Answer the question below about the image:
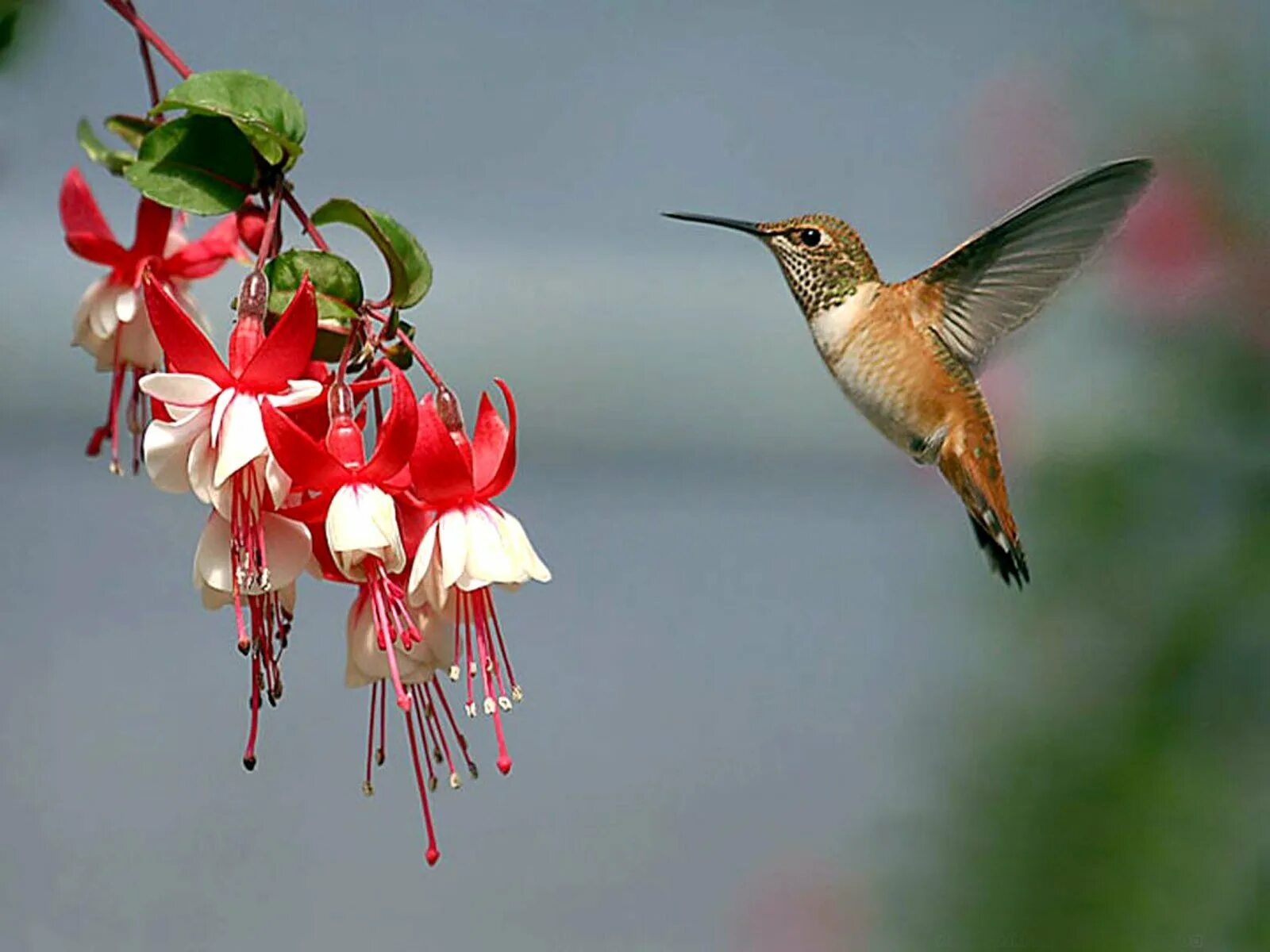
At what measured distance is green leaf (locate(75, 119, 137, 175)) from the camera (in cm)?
56

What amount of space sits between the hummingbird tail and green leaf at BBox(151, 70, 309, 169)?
0.26m

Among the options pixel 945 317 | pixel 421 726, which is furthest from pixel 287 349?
pixel 945 317

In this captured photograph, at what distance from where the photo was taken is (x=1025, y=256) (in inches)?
21.1

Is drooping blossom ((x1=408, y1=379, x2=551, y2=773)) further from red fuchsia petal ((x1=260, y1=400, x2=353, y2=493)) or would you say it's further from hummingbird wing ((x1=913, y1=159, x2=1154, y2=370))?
hummingbird wing ((x1=913, y1=159, x2=1154, y2=370))

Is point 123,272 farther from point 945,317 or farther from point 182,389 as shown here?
point 945,317

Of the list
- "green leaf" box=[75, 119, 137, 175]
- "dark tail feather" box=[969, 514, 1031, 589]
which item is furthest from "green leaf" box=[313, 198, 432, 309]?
"dark tail feather" box=[969, 514, 1031, 589]

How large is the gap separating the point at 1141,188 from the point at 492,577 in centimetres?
23

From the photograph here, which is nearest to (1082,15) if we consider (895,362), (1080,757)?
(1080,757)

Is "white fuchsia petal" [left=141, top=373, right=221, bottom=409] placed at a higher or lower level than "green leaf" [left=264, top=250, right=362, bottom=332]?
lower

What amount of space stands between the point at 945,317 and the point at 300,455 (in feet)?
0.87

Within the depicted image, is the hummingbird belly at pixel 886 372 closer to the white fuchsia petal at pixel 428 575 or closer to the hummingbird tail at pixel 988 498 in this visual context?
the hummingbird tail at pixel 988 498

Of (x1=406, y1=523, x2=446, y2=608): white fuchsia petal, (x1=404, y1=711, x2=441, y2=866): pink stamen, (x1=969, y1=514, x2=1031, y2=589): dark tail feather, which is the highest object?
(x1=969, y1=514, x2=1031, y2=589): dark tail feather

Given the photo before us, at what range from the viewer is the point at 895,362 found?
55 cm

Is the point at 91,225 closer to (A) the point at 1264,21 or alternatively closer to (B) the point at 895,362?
(B) the point at 895,362
